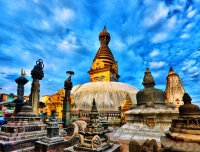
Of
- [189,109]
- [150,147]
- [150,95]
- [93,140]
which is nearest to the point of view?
[189,109]

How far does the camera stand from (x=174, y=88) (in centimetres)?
2289

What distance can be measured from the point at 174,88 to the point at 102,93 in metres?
14.1

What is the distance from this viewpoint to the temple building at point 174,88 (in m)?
22.2

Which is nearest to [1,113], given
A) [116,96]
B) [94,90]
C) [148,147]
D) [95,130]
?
[94,90]

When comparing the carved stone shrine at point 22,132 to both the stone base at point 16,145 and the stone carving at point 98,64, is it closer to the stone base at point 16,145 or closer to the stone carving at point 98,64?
the stone base at point 16,145

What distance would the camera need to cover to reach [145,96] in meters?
10.4

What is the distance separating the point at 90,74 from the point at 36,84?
3029 cm

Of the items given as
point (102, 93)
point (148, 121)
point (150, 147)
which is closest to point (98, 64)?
point (102, 93)

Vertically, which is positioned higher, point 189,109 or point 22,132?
point 189,109

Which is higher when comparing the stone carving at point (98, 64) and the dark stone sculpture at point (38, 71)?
the stone carving at point (98, 64)

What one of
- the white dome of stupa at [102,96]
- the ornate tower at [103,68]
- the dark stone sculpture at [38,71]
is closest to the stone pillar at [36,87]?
the dark stone sculpture at [38,71]

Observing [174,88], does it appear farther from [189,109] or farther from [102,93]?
[189,109]

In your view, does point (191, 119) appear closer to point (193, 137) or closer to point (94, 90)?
point (193, 137)

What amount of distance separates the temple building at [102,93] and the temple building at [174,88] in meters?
7.29
